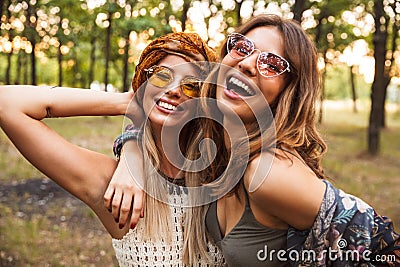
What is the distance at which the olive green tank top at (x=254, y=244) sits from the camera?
1.66m

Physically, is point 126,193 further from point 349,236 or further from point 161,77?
point 349,236

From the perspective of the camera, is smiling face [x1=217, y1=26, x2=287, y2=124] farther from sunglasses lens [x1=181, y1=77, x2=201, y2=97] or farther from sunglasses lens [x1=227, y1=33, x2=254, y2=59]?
sunglasses lens [x1=181, y1=77, x2=201, y2=97]

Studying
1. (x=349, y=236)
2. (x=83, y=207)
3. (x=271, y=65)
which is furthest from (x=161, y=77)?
(x=83, y=207)

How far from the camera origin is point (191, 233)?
6.24ft

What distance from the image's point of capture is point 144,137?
6.40ft

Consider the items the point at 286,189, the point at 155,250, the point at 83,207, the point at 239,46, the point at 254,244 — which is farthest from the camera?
the point at 83,207

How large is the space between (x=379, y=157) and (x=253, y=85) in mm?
12337

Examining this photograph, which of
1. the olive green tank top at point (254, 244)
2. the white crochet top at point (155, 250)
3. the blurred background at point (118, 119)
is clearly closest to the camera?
the olive green tank top at point (254, 244)

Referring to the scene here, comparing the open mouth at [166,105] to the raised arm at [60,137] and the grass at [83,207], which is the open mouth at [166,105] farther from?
the grass at [83,207]

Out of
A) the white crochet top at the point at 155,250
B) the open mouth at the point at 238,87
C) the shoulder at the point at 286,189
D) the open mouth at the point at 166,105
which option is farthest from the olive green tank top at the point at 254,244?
the open mouth at the point at 166,105

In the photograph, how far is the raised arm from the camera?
1767 mm

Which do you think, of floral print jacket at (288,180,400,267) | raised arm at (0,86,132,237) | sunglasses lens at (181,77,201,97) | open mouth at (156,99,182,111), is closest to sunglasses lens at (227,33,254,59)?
sunglasses lens at (181,77,201,97)

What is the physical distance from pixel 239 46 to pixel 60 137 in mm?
740

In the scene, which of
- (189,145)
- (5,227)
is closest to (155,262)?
(189,145)
